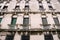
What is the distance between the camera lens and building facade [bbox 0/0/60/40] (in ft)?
34.6

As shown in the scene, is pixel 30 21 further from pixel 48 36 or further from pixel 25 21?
pixel 48 36

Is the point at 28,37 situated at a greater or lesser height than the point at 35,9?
lesser

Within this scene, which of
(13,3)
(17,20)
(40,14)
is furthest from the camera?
(13,3)

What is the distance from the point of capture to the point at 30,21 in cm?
1209

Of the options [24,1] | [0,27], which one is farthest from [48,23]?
[24,1]

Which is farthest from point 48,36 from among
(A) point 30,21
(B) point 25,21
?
(B) point 25,21

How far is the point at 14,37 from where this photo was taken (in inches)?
407

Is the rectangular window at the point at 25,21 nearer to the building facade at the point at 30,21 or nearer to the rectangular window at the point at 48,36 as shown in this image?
the building facade at the point at 30,21

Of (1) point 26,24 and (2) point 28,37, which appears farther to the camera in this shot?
(1) point 26,24

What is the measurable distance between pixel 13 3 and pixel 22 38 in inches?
308

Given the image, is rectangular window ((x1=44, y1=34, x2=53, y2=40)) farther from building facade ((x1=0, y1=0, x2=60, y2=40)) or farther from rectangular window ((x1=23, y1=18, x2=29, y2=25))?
rectangular window ((x1=23, y1=18, x2=29, y2=25))

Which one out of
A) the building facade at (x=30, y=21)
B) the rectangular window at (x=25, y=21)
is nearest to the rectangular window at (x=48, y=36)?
the building facade at (x=30, y=21)

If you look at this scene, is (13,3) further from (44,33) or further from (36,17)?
(44,33)

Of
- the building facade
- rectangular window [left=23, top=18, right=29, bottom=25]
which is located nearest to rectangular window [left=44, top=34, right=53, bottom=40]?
the building facade
